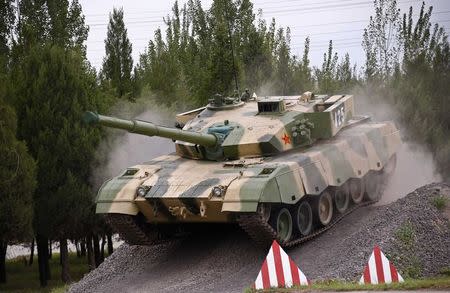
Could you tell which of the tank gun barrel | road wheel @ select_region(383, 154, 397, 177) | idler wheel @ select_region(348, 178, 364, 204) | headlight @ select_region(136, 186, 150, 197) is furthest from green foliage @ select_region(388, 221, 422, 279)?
road wheel @ select_region(383, 154, 397, 177)

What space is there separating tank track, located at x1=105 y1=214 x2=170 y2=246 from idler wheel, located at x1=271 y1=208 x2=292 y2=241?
311cm

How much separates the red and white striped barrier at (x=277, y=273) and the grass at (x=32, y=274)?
1395 centimetres

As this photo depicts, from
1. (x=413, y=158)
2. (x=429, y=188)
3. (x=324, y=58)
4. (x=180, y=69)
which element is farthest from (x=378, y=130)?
(x=324, y=58)

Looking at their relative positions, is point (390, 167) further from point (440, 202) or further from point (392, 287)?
point (392, 287)

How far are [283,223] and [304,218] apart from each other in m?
0.92

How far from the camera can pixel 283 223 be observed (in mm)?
19641

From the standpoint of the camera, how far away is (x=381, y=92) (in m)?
36.5

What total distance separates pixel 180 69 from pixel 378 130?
14.7 m

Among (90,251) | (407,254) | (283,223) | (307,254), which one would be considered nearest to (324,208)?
(283,223)

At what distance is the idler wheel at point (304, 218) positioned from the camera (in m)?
20.0

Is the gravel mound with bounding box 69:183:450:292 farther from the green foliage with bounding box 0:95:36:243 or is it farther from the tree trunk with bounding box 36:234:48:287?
the tree trunk with bounding box 36:234:48:287

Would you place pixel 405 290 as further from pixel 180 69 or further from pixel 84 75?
pixel 180 69

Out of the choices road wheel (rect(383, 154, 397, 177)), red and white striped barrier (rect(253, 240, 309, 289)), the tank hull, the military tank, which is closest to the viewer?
red and white striped barrier (rect(253, 240, 309, 289))

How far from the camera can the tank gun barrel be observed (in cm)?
1686
